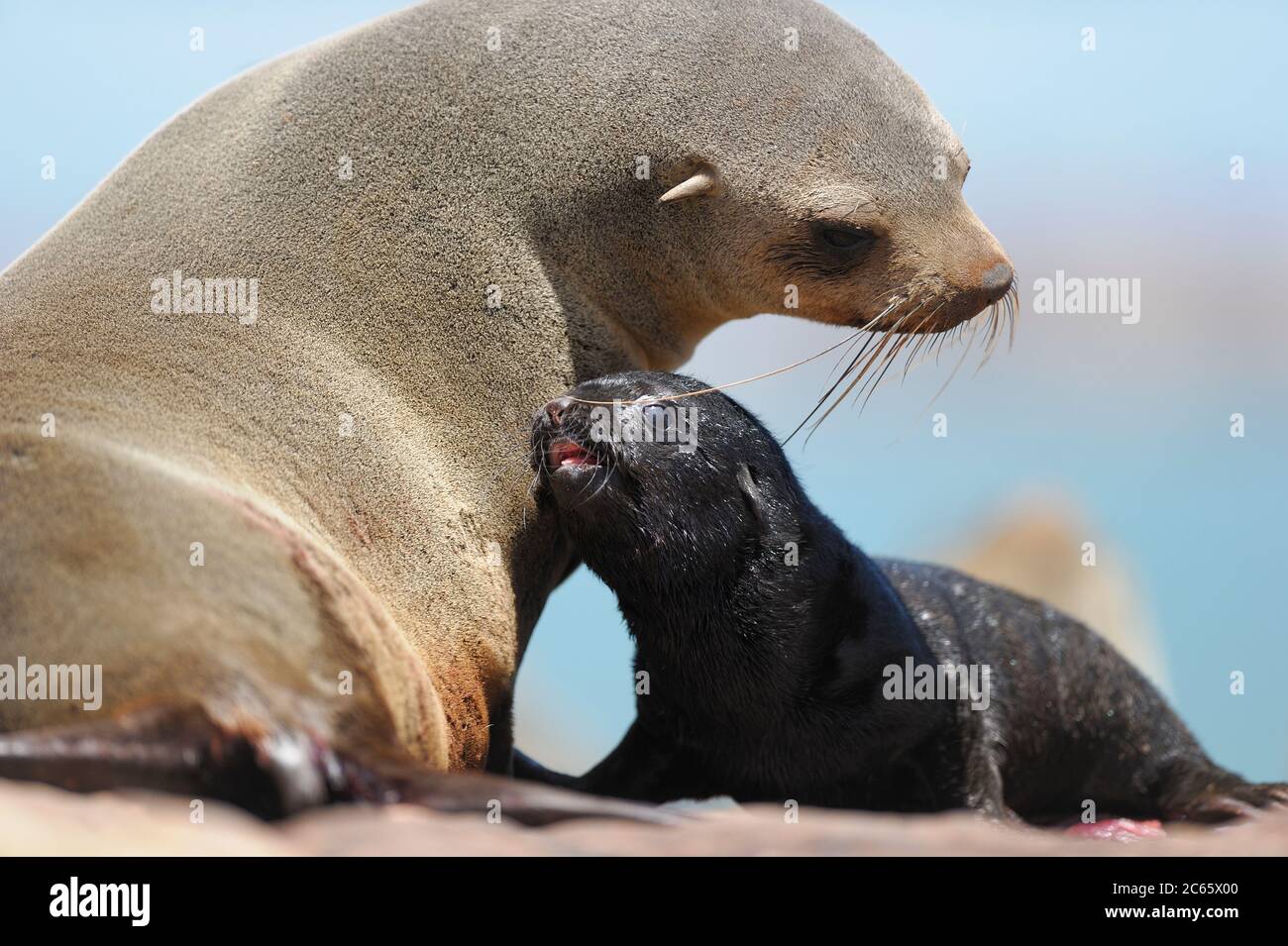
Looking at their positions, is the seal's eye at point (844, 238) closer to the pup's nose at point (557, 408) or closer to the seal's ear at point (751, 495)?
the seal's ear at point (751, 495)

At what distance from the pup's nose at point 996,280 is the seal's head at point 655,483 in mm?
983

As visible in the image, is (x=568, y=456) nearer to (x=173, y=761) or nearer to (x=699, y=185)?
(x=699, y=185)

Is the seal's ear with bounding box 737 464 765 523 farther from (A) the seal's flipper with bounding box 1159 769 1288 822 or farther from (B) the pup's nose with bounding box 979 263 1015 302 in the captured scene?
(A) the seal's flipper with bounding box 1159 769 1288 822

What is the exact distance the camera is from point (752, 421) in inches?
215

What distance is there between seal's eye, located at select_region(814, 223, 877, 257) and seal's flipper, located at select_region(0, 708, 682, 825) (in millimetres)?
2408

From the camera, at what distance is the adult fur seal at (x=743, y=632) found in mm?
4996

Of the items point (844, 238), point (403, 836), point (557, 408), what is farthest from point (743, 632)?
point (403, 836)

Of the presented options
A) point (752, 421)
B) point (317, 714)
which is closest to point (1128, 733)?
point (752, 421)

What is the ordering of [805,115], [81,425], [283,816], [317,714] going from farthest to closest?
1. [805,115]
2. [81,425]
3. [317,714]
4. [283,816]

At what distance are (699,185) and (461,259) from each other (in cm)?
85

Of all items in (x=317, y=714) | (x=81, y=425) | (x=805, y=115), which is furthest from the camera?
(x=805, y=115)

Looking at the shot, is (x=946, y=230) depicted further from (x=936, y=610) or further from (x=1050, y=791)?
(x=1050, y=791)

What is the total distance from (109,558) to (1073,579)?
12839 millimetres

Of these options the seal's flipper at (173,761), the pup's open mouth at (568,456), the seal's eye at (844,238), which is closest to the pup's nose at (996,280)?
the seal's eye at (844,238)
